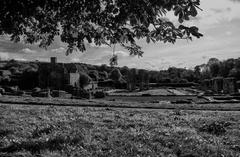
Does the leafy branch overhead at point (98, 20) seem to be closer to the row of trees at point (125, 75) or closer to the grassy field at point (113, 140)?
the grassy field at point (113, 140)

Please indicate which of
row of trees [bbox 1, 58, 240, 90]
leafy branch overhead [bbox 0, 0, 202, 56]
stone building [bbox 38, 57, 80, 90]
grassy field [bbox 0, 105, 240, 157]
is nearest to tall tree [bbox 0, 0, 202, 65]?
leafy branch overhead [bbox 0, 0, 202, 56]

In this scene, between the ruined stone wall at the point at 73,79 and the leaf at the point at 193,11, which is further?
the ruined stone wall at the point at 73,79

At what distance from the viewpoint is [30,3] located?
8.58 metres

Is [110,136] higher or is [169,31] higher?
[169,31]

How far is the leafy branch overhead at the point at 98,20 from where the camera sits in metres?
8.02

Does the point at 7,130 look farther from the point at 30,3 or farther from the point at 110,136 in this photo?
the point at 30,3

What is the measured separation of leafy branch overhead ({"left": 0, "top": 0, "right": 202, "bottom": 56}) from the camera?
8016 mm

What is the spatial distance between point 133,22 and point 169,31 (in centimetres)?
120

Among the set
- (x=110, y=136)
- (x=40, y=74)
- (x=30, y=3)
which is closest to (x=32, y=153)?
(x=110, y=136)

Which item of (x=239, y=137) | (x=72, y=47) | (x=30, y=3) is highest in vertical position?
(x=30, y=3)

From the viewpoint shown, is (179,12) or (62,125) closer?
(179,12)

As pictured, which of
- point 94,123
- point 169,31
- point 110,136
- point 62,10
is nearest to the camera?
point 169,31

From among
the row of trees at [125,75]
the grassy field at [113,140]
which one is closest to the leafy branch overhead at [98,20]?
the grassy field at [113,140]

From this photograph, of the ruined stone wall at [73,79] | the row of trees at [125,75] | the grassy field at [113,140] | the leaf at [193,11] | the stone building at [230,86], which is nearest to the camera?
the leaf at [193,11]
